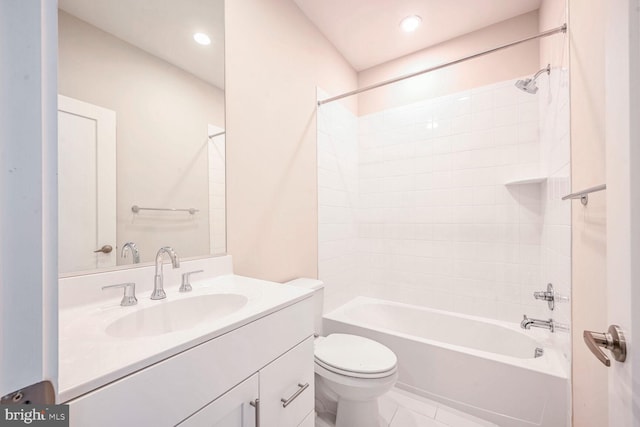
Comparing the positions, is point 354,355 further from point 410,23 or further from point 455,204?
point 410,23

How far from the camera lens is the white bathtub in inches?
51.1

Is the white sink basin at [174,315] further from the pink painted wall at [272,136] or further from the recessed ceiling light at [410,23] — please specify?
the recessed ceiling light at [410,23]

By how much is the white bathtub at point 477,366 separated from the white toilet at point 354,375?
362mm

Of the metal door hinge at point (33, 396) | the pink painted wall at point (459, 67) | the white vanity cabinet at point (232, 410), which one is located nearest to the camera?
the metal door hinge at point (33, 396)

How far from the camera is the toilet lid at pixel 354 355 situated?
1.26m

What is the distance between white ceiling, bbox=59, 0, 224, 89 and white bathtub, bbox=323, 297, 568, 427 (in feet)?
5.85

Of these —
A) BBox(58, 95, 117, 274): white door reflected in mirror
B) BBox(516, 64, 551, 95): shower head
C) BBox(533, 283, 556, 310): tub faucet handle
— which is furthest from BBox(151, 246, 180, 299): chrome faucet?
BBox(516, 64, 551, 95): shower head

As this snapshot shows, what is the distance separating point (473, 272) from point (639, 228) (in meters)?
1.78

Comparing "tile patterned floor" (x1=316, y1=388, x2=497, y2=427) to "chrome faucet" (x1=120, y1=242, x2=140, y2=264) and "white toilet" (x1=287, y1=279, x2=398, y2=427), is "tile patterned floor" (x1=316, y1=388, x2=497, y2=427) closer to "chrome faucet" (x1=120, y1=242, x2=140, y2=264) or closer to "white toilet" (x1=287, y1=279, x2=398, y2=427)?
"white toilet" (x1=287, y1=279, x2=398, y2=427)

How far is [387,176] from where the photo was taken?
92.5 inches

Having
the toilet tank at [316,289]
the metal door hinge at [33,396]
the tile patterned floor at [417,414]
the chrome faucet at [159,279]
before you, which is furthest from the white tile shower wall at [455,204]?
the metal door hinge at [33,396]

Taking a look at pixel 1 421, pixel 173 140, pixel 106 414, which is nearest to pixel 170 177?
pixel 173 140

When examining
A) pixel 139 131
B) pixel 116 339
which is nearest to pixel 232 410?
pixel 116 339

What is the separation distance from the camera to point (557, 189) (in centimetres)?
141
